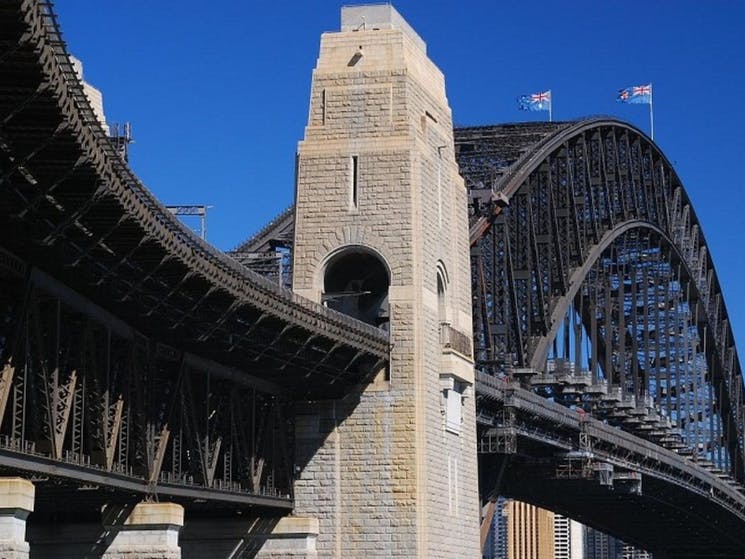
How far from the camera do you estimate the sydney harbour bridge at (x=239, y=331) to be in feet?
140

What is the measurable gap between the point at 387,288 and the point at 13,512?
1274 inches

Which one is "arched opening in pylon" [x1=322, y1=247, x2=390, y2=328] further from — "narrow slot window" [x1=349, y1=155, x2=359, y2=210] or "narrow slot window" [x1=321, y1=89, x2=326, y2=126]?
"narrow slot window" [x1=321, y1=89, x2=326, y2=126]

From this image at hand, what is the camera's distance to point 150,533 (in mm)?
54906

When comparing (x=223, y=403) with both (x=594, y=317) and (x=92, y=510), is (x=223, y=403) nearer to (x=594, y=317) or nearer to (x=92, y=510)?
(x=92, y=510)

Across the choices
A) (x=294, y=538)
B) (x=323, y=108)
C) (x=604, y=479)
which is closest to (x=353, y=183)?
(x=323, y=108)

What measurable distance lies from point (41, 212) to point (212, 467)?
65.8 ft

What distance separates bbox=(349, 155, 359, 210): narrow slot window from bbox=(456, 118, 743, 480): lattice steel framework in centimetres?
3115

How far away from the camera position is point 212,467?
6097 cm

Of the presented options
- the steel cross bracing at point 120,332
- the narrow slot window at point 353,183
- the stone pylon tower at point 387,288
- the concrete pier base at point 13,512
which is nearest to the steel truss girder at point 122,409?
the steel cross bracing at point 120,332

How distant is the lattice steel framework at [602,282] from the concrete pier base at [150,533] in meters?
47.9

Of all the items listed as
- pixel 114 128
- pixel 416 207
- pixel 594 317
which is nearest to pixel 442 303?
pixel 416 207

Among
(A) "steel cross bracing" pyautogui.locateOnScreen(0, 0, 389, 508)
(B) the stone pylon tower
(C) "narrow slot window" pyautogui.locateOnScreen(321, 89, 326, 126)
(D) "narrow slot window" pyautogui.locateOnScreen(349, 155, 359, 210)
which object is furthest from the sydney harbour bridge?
(C) "narrow slot window" pyautogui.locateOnScreen(321, 89, 326, 126)

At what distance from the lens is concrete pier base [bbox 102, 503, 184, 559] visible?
54562mm

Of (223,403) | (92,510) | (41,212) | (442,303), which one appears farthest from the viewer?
(442,303)
